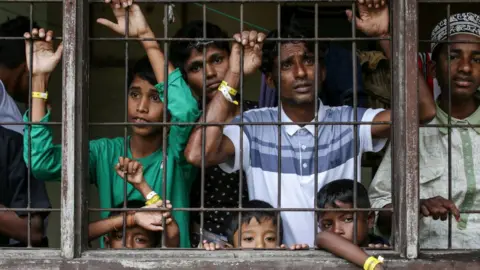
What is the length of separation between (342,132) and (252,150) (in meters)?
0.42

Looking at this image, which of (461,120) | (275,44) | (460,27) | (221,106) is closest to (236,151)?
(221,106)

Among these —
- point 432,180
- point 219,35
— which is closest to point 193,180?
point 219,35

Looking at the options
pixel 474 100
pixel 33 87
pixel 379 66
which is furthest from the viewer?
pixel 379 66

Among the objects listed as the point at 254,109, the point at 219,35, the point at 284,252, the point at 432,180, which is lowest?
the point at 284,252

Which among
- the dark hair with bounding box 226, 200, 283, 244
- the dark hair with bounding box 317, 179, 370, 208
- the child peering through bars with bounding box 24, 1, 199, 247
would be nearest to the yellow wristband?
the child peering through bars with bounding box 24, 1, 199, 247

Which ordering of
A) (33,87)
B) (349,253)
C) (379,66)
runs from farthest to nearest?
(379,66) < (33,87) < (349,253)

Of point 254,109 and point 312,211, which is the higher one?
point 254,109

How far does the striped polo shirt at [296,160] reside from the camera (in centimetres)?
436

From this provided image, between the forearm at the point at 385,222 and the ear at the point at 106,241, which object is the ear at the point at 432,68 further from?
the ear at the point at 106,241

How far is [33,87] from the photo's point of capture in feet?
13.9

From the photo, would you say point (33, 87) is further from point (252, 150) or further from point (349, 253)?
point (349, 253)

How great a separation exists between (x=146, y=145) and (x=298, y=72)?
79 cm

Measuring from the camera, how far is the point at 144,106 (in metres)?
4.59

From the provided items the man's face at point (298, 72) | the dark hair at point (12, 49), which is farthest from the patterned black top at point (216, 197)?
the dark hair at point (12, 49)
